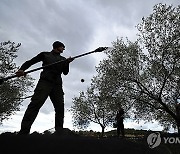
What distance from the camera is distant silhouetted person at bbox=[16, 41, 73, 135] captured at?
4848 mm

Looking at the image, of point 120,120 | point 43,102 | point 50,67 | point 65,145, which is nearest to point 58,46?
point 50,67

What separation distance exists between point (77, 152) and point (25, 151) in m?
0.65

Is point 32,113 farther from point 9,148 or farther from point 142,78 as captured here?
point 142,78

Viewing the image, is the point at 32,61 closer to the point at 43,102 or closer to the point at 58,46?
the point at 58,46

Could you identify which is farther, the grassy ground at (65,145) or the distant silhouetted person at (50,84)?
the distant silhouetted person at (50,84)

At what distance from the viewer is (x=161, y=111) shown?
28.9 metres

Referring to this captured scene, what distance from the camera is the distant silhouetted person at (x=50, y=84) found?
4848 millimetres

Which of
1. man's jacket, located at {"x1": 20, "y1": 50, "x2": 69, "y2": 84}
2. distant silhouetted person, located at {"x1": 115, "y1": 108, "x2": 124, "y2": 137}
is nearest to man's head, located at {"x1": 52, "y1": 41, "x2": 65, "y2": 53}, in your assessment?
man's jacket, located at {"x1": 20, "y1": 50, "x2": 69, "y2": 84}

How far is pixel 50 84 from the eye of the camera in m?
5.14

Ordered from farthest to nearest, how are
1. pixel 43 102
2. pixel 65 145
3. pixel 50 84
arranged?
pixel 50 84 < pixel 43 102 < pixel 65 145

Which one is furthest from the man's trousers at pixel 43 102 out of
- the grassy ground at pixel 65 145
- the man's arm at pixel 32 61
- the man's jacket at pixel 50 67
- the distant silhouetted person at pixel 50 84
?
the grassy ground at pixel 65 145

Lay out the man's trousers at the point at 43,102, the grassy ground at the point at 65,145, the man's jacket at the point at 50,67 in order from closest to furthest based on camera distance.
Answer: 1. the grassy ground at the point at 65,145
2. the man's trousers at the point at 43,102
3. the man's jacket at the point at 50,67

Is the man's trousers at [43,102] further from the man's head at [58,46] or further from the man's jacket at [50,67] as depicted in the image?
the man's head at [58,46]

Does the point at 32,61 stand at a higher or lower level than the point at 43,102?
higher
